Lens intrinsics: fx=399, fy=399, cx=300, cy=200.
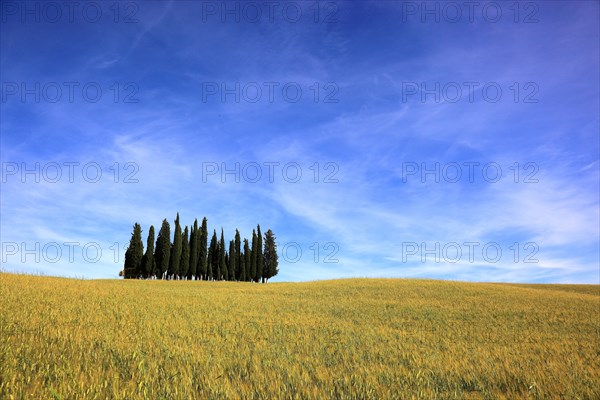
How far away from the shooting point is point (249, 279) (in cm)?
7950

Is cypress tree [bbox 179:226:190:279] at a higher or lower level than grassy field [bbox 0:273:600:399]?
higher

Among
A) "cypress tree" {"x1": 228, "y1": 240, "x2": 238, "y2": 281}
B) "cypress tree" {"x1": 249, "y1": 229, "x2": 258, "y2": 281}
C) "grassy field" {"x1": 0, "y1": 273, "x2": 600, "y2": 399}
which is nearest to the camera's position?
"grassy field" {"x1": 0, "y1": 273, "x2": 600, "y2": 399}

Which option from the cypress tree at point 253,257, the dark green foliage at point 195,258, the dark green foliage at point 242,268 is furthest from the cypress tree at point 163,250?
the cypress tree at point 253,257

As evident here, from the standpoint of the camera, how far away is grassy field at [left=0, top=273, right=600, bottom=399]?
6.86 metres

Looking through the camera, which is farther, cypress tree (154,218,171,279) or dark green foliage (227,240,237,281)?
dark green foliage (227,240,237,281)

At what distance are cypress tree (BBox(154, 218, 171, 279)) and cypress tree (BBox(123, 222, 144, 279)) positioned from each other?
2.75 m

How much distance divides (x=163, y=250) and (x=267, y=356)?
64.5 meters

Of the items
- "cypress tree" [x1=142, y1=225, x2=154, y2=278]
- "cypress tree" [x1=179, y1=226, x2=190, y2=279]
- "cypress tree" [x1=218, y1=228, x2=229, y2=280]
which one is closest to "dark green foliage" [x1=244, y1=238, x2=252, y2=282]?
"cypress tree" [x1=218, y1=228, x2=229, y2=280]

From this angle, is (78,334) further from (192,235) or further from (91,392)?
(192,235)

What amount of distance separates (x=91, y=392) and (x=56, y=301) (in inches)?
498

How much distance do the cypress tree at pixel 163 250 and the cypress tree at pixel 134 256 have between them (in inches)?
108

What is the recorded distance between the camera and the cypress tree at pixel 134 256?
2719 inches

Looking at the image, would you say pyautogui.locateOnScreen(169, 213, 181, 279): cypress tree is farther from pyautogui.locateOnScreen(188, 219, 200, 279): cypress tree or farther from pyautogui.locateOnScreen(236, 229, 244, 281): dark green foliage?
pyautogui.locateOnScreen(236, 229, 244, 281): dark green foliage

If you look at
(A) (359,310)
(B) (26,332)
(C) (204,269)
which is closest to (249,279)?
(C) (204,269)
